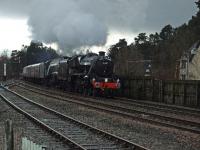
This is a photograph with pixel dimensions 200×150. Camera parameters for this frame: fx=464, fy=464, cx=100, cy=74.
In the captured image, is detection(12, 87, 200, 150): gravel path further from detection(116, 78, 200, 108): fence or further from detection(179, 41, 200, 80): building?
detection(179, 41, 200, 80): building

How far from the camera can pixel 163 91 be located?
1308 inches

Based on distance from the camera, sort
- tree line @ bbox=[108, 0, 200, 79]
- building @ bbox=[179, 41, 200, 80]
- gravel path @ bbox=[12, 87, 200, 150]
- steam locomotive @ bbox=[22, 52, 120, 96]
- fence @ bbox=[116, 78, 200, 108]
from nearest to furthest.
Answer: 1. gravel path @ bbox=[12, 87, 200, 150]
2. fence @ bbox=[116, 78, 200, 108]
3. steam locomotive @ bbox=[22, 52, 120, 96]
4. building @ bbox=[179, 41, 200, 80]
5. tree line @ bbox=[108, 0, 200, 79]

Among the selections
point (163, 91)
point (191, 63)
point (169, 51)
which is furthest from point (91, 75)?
point (169, 51)

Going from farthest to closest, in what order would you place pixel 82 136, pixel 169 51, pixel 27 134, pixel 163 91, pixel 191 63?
pixel 169 51 → pixel 191 63 → pixel 163 91 → pixel 27 134 → pixel 82 136

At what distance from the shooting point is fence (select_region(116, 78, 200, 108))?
29.6 meters

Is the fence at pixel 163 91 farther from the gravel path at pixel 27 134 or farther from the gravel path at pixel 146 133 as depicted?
the gravel path at pixel 27 134

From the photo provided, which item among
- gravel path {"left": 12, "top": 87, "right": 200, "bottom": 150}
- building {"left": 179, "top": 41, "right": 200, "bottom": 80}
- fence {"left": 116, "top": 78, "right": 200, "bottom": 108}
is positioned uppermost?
building {"left": 179, "top": 41, "right": 200, "bottom": 80}

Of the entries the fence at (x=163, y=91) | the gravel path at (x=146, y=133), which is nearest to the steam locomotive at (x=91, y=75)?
the fence at (x=163, y=91)

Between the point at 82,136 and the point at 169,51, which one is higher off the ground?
the point at 169,51

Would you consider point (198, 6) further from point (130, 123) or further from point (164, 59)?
point (130, 123)

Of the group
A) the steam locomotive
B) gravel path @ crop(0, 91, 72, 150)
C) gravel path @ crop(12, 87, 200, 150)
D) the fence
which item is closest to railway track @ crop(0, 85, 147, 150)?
gravel path @ crop(0, 91, 72, 150)

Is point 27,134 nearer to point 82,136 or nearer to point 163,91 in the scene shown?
point 82,136

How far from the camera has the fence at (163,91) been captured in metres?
29.6

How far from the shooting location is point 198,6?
80125 millimetres
